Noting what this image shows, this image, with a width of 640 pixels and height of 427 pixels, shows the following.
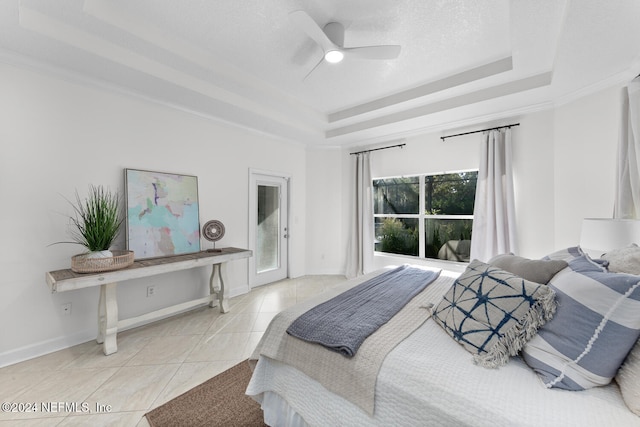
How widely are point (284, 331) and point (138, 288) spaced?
2.26 meters

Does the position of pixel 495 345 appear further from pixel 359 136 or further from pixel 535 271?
pixel 359 136

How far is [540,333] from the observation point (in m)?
1.06

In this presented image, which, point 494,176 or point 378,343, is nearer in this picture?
point 378,343

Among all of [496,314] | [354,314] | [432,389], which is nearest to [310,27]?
[354,314]

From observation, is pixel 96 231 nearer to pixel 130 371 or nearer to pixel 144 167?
pixel 144 167

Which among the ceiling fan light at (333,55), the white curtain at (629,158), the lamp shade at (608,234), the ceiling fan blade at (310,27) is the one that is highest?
the ceiling fan blade at (310,27)

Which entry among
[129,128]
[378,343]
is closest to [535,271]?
[378,343]

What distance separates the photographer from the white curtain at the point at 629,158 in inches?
79.3

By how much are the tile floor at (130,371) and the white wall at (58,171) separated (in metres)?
0.27

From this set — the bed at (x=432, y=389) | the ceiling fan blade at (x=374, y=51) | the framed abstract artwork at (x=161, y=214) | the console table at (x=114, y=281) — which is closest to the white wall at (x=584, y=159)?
the bed at (x=432, y=389)

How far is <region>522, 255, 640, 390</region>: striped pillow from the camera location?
2.85 feet

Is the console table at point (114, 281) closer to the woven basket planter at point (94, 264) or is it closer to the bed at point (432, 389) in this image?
the woven basket planter at point (94, 264)

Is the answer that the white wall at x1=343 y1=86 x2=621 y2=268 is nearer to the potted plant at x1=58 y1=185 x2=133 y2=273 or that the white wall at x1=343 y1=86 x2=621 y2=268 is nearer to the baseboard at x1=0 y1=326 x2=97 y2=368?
the potted plant at x1=58 y1=185 x2=133 y2=273

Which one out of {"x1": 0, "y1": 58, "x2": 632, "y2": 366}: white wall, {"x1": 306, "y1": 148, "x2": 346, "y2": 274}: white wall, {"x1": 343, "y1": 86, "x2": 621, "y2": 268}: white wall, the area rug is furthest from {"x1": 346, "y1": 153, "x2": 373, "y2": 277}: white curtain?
the area rug
